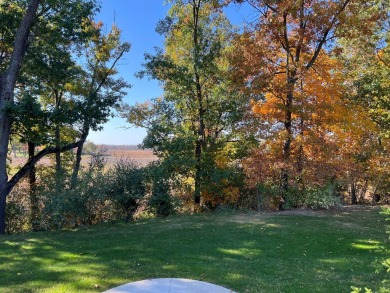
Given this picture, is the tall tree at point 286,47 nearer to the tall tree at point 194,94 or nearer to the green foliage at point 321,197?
the green foliage at point 321,197

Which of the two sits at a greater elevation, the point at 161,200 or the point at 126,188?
the point at 126,188

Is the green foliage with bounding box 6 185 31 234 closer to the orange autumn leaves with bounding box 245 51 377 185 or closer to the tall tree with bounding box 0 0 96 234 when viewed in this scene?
the tall tree with bounding box 0 0 96 234

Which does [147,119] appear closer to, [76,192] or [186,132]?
[186,132]

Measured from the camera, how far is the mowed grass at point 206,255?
12.7ft

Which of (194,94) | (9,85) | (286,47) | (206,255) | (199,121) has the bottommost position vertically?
(206,255)

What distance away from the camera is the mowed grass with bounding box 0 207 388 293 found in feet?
12.7

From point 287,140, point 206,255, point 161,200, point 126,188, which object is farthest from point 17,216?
point 287,140

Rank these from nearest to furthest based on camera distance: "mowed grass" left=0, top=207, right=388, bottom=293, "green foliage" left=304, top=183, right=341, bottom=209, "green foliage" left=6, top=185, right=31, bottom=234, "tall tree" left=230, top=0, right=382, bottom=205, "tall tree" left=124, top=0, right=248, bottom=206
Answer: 1. "mowed grass" left=0, top=207, right=388, bottom=293
2. "green foliage" left=6, top=185, right=31, bottom=234
3. "green foliage" left=304, top=183, right=341, bottom=209
4. "tall tree" left=230, top=0, right=382, bottom=205
5. "tall tree" left=124, top=0, right=248, bottom=206

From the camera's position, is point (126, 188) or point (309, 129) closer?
point (126, 188)

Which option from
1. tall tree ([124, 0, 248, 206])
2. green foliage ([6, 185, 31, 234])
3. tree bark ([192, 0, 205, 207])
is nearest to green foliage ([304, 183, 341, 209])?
tall tree ([124, 0, 248, 206])

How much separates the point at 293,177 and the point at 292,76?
3.12 m

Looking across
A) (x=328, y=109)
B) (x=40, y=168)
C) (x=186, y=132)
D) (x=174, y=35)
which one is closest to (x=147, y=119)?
(x=186, y=132)

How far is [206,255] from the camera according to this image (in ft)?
16.1

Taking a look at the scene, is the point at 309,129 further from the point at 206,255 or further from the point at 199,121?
the point at 206,255
